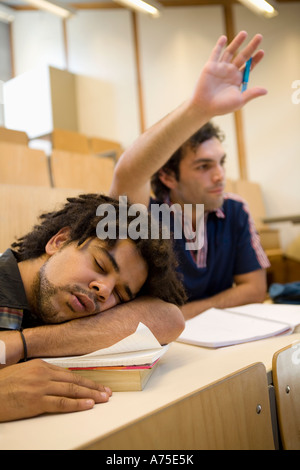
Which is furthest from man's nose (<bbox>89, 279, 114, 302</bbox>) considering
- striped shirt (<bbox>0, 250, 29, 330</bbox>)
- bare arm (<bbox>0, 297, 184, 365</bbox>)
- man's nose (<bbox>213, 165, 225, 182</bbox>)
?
man's nose (<bbox>213, 165, 225, 182</bbox>)

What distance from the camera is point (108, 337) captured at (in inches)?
31.6

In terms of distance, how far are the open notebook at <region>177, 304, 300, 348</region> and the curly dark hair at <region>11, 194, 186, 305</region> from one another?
4.0 inches

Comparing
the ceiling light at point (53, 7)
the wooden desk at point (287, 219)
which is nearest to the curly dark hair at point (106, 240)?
the ceiling light at point (53, 7)

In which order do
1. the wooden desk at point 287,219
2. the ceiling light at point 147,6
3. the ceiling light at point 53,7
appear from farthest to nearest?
the wooden desk at point 287,219 < the ceiling light at point 53,7 < the ceiling light at point 147,6

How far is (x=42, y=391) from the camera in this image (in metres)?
0.58

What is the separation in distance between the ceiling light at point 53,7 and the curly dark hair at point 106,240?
7.48 feet

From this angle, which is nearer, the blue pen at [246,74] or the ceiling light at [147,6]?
the blue pen at [246,74]

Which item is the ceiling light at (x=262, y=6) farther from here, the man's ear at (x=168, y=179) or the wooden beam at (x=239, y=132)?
the wooden beam at (x=239, y=132)

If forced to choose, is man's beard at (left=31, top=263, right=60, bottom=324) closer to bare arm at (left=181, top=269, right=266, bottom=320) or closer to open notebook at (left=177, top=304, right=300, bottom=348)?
open notebook at (left=177, top=304, right=300, bottom=348)

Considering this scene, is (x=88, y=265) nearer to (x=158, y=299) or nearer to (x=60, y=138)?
(x=158, y=299)

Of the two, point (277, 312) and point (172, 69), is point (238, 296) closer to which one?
point (277, 312)

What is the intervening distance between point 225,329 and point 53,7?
9.29ft

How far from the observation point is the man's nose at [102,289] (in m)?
0.83

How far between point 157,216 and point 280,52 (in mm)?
3437
